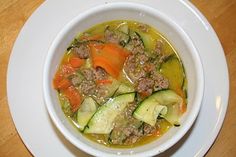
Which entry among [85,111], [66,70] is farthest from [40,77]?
[85,111]

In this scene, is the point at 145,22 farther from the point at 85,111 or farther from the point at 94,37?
the point at 85,111

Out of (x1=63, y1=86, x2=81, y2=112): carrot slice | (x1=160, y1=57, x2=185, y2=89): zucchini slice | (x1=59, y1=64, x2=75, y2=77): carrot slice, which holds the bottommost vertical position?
(x1=160, y1=57, x2=185, y2=89): zucchini slice

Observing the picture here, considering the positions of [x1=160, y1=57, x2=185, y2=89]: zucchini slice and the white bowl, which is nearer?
the white bowl

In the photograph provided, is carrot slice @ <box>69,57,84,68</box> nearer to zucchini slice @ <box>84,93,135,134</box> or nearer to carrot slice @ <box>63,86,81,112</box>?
carrot slice @ <box>63,86,81,112</box>

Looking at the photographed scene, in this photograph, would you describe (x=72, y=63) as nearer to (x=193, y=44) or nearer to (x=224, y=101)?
(x=193, y=44)

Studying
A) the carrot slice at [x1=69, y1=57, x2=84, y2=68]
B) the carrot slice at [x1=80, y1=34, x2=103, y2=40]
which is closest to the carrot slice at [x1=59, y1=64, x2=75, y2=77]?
the carrot slice at [x1=69, y1=57, x2=84, y2=68]

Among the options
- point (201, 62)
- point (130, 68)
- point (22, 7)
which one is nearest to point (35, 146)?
point (130, 68)

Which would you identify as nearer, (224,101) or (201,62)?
(201,62)

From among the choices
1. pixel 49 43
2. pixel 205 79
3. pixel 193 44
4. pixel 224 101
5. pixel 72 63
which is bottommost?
pixel 224 101
